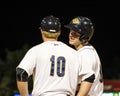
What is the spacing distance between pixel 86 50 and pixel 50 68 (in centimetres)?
49

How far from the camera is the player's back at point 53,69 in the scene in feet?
14.8

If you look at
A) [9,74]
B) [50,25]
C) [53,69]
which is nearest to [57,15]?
[9,74]

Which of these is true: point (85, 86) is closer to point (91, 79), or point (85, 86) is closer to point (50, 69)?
point (91, 79)

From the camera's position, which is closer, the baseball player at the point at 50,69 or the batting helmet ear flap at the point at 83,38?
the baseball player at the point at 50,69

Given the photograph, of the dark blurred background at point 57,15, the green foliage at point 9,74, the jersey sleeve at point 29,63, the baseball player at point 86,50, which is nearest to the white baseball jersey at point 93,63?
the baseball player at point 86,50

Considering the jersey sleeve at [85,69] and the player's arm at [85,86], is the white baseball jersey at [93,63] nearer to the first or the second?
the jersey sleeve at [85,69]

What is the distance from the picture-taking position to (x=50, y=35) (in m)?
4.63

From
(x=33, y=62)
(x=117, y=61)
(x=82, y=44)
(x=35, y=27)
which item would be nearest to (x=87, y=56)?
(x=82, y=44)

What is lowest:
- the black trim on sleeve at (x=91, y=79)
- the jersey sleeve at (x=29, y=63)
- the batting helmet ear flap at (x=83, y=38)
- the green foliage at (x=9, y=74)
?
the green foliage at (x=9, y=74)

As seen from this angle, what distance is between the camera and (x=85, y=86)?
4633 millimetres

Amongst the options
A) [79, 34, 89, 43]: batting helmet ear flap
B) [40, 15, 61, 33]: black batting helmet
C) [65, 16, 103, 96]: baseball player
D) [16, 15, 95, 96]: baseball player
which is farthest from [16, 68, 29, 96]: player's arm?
[79, 34, 89, 43]: batting helmet ear flap

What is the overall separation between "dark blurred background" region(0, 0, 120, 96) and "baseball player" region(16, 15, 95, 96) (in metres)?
8.41

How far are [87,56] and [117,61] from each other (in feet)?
22.9

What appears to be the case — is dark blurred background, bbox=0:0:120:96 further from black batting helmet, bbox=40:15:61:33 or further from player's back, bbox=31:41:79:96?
player's back, bbox=31:41:79:96
